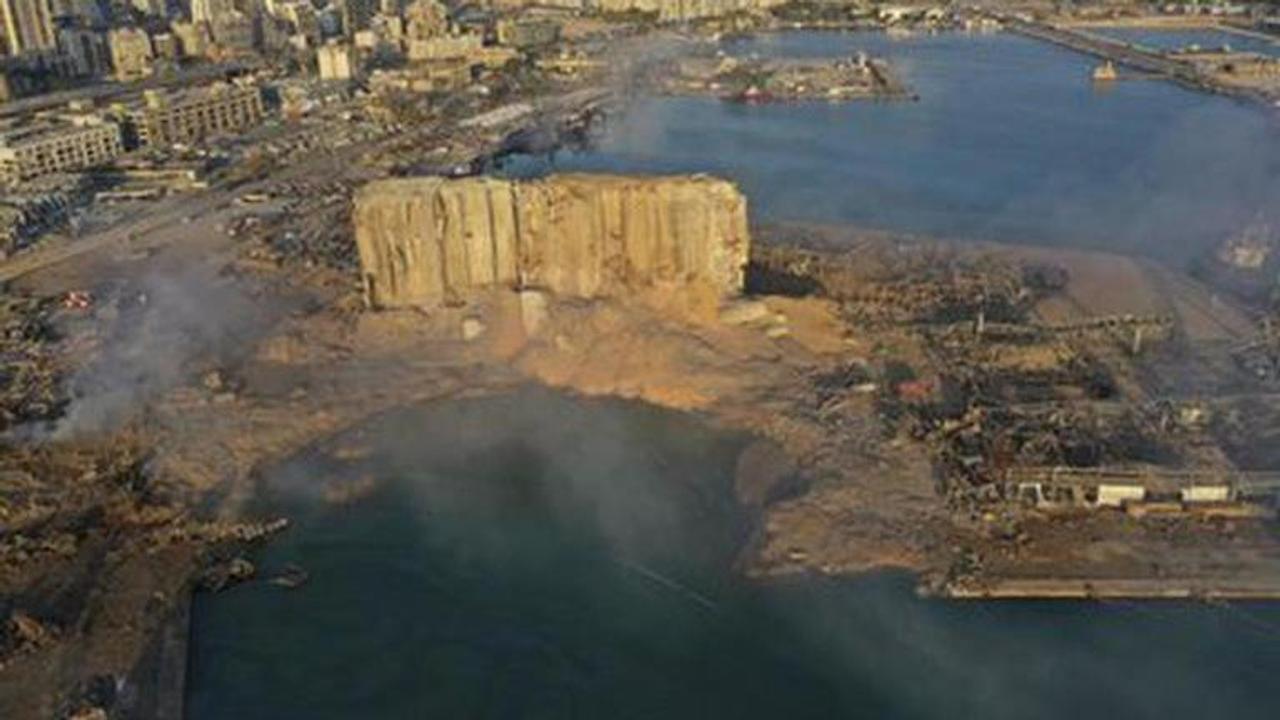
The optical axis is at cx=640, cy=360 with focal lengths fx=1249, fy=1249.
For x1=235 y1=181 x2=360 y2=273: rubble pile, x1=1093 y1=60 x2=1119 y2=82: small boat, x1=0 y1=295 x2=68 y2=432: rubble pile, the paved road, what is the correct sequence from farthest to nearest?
x1=1093 y1=60 x2=1119 y2=82: small boat < the paved road < x1=235 y1=181 x2=360 y2=273: rubble pile < x1=0 y1=295 x2=68 y2=432: rubble pile

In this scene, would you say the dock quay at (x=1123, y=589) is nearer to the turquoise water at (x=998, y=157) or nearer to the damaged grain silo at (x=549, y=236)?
the damaged grain silo at (x=549, y=236)

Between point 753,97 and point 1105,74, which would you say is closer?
point 753,97

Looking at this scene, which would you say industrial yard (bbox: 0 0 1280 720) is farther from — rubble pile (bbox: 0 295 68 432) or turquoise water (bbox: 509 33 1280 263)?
turquoise water (bbox: 509 33 1280 263)

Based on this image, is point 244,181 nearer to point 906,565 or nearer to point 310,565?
point 310,565

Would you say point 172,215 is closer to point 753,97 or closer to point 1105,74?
point 753,97

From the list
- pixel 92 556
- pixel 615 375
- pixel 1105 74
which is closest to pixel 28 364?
pixel 92 556

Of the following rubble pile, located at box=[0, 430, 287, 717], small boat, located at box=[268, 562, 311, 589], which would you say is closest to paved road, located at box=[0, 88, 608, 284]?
rubble pile, located at box=[0, 430, 287, 717]

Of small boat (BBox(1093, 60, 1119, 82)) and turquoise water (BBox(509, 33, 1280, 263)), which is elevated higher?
small boat (BBox(1093, 60, 1119, 82))
